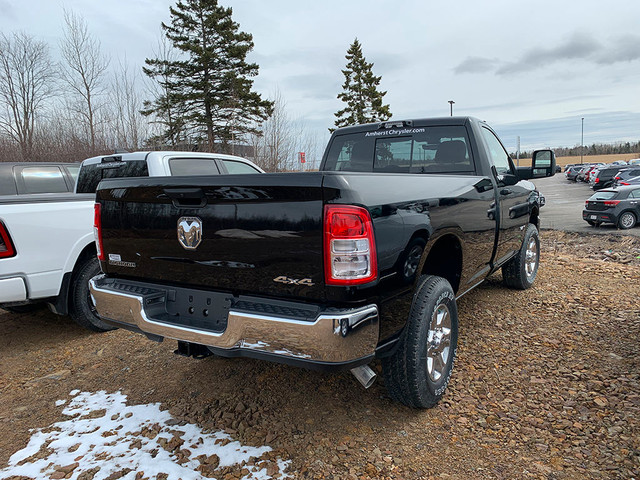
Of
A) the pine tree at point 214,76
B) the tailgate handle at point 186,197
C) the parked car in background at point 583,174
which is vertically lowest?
the tailgate handle at point 186,197

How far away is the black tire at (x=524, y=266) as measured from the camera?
5.25 metres

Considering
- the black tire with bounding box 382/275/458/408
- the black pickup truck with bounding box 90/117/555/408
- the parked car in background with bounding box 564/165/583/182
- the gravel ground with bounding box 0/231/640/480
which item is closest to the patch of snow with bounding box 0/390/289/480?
the gravel ground with bounding box 0/231/640/480

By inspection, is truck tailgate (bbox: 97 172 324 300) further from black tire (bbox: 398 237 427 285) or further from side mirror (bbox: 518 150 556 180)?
side mirror (bbox: 518 150 556 180)

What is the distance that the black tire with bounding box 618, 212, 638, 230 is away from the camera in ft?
46.5

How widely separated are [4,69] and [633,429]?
86.2 ft

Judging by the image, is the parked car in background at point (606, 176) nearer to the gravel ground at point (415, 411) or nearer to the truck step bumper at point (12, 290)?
the gravel ground at point (415, 411)

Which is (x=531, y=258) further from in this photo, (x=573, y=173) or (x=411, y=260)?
(x=573, y=173)

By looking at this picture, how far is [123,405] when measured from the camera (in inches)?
122

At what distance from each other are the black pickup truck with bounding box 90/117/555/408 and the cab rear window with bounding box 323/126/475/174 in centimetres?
66

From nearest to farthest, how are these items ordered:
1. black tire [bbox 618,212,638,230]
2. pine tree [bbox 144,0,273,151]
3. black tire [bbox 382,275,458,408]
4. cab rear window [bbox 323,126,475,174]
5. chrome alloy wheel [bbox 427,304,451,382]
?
black tire [bbox 382,275,458,408]
chrome alloy wheel [bbox 427,304,451,382]
cab rear window [bbox 323,126,475,174]
black tire [bbox 618,212,638,230]
pine tree [bbox 144,0,273,151]

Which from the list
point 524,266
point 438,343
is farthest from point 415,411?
point 524,266

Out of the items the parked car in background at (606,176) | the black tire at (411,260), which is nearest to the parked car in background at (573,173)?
the parked car in background at (606,176)

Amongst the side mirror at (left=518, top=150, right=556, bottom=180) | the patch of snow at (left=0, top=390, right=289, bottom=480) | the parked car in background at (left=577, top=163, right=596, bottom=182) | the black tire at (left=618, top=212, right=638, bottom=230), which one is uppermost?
the parked car in background at (left=577, top=163, right=596, bottom=182)

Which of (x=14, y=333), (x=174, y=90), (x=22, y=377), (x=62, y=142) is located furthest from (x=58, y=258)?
(x=174, y=90)
